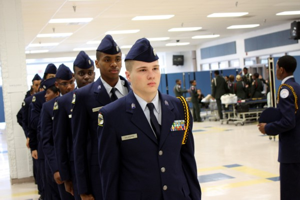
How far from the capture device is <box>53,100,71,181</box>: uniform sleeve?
3.31m

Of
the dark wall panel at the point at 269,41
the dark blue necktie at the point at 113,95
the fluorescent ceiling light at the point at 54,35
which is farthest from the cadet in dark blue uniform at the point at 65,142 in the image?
the dark wall panel at the point at 269,41

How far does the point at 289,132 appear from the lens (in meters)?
3.87

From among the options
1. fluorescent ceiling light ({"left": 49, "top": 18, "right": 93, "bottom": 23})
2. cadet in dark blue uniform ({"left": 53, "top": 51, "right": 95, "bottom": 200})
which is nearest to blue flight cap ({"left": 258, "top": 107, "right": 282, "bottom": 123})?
cadet in dark blue uniform ({"left": 53, "top": 51, "right": 95, "bottom": 200})

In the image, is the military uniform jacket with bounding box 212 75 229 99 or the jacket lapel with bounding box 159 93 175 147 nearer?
the jacket lapel with bounding box 159 93 175 147

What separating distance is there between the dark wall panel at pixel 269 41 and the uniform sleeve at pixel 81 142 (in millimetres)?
17574

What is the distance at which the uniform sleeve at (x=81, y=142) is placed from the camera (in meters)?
2.83

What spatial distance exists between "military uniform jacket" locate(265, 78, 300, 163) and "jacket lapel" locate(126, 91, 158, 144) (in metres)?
2.01

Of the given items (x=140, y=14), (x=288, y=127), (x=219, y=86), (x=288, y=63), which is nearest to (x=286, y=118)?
(x=288, y=127)

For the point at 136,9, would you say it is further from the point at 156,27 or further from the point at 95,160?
the point at 95,160

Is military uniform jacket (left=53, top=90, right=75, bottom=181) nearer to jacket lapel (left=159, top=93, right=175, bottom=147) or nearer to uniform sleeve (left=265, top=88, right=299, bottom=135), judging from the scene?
jacket lapel (left=159, top=93, right=175, bottom=147)

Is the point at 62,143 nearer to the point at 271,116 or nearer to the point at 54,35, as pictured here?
the point at 271,116

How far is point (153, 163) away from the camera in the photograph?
83.6 inches

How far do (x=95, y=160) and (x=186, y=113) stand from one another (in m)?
0.87

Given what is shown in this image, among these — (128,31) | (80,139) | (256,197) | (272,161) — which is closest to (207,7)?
(128,31)
